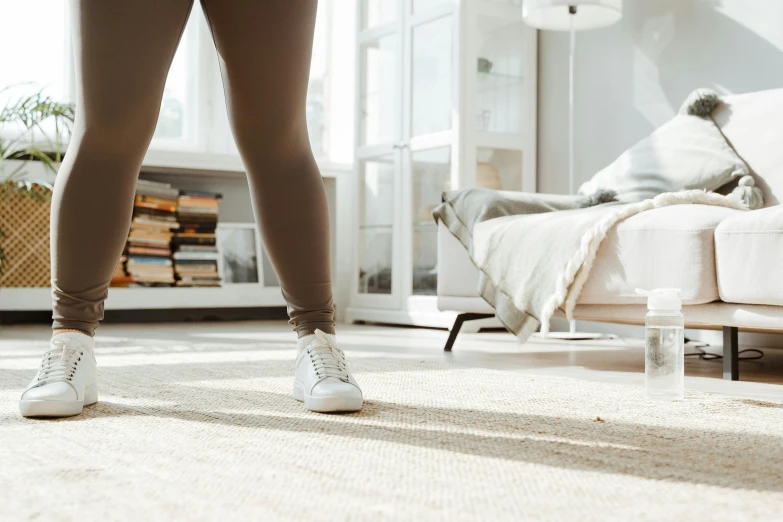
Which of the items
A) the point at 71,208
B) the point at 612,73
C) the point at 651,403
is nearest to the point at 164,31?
the point at 71,208

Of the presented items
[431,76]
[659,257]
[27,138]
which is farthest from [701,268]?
[27,138]

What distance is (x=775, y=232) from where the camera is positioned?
169 cm

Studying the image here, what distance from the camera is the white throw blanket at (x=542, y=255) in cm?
200

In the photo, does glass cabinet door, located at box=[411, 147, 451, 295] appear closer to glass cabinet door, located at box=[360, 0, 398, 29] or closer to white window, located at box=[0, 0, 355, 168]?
glass cabinet door, located at box=[360, 0, 398, 29]

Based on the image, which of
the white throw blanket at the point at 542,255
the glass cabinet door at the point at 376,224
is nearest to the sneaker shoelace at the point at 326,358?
the white throw blanket at the point at 542,255

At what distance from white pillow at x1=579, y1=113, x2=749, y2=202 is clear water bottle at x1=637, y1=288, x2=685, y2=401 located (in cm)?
105

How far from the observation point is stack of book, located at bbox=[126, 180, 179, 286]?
13.2ft

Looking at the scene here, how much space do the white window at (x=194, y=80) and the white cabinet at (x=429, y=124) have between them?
73 centimetres

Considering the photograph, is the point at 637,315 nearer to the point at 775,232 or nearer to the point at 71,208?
the point at 775,232

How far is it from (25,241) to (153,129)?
2.83m

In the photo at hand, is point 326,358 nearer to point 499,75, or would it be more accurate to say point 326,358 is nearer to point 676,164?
point 676,164

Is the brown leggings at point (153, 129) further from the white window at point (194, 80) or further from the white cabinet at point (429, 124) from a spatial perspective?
the white window at point (194, 80)

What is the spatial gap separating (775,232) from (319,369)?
979 mm

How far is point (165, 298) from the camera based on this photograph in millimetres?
4066
